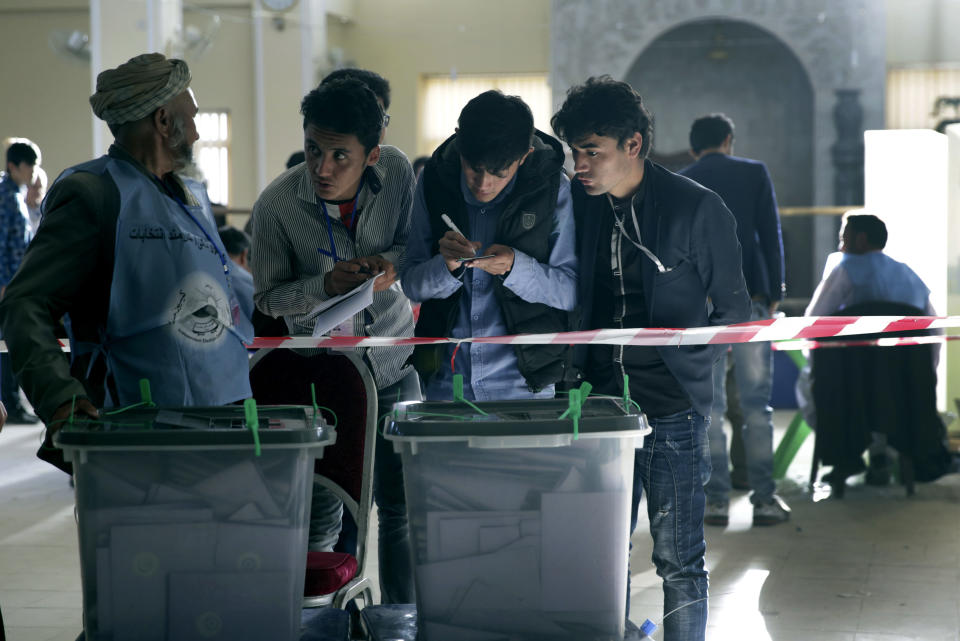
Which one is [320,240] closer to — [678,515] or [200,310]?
[200,310]

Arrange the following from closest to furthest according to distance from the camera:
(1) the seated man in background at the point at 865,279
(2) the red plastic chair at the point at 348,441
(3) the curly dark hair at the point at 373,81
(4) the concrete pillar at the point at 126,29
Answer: (2) the red plastic chair at the point at 348,441 → (3) the curly dark hair at the point at 373,81 → (1) the seated man in background at the point at 865,279 → (4) the concrete pillar at the point at 126,29

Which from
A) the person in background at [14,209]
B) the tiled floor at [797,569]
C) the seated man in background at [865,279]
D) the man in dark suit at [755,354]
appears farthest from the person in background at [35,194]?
the seated man in background at [865,279]

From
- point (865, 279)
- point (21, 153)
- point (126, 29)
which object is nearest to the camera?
point (865, 279)

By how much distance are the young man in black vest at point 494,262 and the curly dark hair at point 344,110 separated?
0.15 metres

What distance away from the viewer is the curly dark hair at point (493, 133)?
211 centimetres

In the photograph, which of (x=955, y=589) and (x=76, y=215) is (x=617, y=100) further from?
(x=955, y=589)

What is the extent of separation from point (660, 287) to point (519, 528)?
0.75 metres

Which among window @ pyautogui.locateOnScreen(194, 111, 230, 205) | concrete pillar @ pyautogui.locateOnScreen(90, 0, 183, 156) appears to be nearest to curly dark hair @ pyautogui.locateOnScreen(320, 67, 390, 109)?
concrete pillar @ pyautogui.locateOnScreen(90, 0, 183, 156)

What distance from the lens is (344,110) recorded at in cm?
226

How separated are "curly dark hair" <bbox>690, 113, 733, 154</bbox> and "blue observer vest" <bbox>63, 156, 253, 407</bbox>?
9.98ft

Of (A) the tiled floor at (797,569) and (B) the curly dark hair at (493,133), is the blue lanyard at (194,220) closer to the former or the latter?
(B) the curly dark hair at (493,133)

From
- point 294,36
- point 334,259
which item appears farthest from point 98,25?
point 334,259

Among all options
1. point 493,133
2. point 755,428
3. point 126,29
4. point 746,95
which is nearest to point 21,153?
point 126,29

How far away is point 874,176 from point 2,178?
484 centimetres
